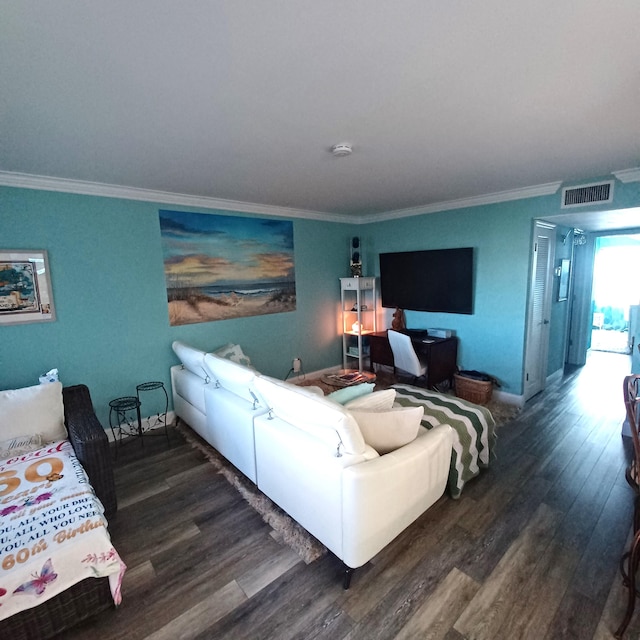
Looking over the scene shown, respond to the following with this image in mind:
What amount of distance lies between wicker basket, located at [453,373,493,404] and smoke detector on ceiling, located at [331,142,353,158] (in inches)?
114

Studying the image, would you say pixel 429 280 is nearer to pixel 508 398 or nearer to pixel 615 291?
pixel 508 398

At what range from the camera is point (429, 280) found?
14.3ft

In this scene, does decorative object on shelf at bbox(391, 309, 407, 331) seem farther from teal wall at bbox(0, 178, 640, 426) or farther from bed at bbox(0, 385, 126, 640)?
bed at bbox(0, 385, 126, 640)

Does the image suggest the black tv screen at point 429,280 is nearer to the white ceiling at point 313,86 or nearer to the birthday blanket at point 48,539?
the white ceiling at point 313,86

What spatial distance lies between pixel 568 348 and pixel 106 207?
6.51 meters

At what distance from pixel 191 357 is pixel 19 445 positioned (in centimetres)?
128

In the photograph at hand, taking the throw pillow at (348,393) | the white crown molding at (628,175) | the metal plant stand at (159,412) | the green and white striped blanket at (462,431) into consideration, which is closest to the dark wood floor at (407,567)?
the green and white striped blanket at (462,431)

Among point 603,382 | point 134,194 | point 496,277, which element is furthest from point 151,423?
point 603,382

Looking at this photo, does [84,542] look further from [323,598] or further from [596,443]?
[596,443]

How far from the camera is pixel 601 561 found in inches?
70.5

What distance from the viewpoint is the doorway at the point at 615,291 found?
19.1 ft

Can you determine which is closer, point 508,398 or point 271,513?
point 271,513

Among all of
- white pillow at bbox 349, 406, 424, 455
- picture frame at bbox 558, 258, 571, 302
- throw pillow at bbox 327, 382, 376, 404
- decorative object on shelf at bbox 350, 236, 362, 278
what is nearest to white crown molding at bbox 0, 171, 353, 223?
decorative object on shelf at bbox 350, 236, 362, 278

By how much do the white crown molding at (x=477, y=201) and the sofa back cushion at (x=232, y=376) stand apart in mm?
3176
